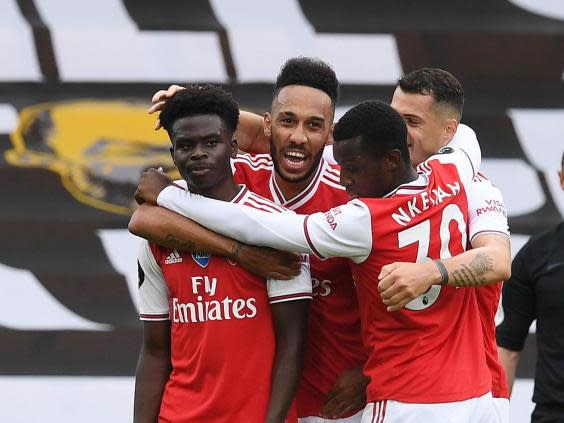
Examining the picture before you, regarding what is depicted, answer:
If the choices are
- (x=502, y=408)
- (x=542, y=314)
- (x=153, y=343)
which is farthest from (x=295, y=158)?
(x=542, y=314)

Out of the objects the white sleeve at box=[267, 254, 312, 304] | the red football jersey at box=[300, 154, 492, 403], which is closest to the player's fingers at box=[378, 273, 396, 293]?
the red football jersey at box=[300, 154, 492, 403]

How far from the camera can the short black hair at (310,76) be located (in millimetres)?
3273

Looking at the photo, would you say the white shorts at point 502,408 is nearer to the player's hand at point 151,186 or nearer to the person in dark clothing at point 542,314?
the person in dark clothing at point 542,314

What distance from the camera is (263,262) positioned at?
9.49ft

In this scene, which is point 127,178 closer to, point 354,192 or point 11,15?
point 11,15

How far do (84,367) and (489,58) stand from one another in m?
2.32

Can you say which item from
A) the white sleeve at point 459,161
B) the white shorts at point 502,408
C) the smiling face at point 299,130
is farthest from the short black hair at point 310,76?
the white shorts at point 502,408

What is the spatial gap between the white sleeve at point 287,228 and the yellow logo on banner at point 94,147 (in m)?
2.43

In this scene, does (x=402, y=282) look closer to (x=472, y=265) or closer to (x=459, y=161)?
(x=472, y=265)

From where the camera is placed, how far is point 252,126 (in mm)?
3473

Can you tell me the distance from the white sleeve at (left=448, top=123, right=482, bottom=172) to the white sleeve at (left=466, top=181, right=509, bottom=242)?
0.11 metres

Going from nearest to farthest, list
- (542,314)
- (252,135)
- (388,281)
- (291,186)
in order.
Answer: (388,281) → (291,186) → (252,135) → (542,314)

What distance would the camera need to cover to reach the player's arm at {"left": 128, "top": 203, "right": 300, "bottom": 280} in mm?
2895

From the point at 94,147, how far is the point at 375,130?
8.95 feet
